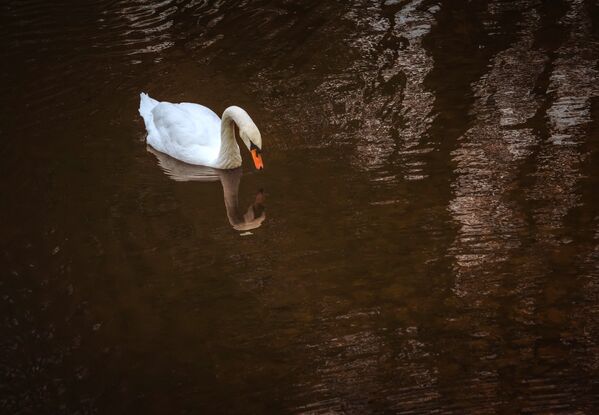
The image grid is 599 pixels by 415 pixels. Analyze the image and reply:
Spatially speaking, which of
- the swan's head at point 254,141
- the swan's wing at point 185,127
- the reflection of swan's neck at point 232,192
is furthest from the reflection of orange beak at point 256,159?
the swan's wing at point 185,127

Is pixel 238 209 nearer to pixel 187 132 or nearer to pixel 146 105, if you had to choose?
pixel 187 132

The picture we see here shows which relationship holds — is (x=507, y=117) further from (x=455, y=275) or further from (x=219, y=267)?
Answer: (x=219, y=267)

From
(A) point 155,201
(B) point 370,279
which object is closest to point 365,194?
(B) point 370,279

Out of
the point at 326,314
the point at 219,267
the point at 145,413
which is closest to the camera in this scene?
the point at 145,413

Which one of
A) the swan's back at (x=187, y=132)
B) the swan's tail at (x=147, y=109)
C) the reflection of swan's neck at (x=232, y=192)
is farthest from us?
the swan's tail at (x=147, y=109)

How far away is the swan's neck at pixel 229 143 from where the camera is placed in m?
6.94

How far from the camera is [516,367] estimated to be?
4715 mm

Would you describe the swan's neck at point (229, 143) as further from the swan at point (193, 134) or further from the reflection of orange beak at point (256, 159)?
the reflection of orange beak at point (256, 159)

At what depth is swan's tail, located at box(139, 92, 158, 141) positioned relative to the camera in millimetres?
7668

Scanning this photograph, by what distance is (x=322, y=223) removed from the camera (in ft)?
20.2

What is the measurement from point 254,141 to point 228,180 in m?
0.55

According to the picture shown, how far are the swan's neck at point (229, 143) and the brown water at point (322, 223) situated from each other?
192 mm

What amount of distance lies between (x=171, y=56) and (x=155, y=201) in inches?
113

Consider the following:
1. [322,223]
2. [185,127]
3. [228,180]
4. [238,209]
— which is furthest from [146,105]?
[322,223]
